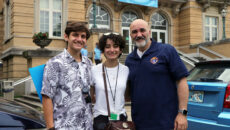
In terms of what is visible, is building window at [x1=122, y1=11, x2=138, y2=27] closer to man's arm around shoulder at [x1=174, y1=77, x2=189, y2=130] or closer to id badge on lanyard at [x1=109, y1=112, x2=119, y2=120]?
man's arm around shoulder at [x1=174, y1=77, x2=189, y2=130]

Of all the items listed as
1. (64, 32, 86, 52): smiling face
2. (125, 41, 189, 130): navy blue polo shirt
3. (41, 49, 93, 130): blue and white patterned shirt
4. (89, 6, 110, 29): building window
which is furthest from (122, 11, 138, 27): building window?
(41, 49, 93, 130): blue and white patterned shirt

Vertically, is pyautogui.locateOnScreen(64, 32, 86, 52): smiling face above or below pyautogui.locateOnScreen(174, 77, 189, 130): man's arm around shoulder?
above

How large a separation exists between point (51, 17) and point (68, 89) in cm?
1552

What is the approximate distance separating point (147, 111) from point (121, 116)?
0.89 feet

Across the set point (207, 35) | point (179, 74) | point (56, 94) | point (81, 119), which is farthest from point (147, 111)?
point (207, 35)

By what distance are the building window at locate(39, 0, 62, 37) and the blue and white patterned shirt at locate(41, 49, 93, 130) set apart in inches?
594

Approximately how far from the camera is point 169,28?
72.5 ft

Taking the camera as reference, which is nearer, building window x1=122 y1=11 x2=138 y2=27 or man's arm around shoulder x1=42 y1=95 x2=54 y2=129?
man's arm around shoulder x1=42 y1=95 x2=54 y2=129

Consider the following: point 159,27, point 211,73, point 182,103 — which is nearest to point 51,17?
point 159,27

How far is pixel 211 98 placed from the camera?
3.82m

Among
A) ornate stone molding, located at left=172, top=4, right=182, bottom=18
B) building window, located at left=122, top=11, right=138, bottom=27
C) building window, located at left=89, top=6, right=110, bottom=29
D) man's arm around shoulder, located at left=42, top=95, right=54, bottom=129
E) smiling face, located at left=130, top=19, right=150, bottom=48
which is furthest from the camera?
ornate stone molding, located at left=172, top=4, right=182, bottom=18

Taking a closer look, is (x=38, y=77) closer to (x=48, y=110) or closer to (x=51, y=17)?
(x=48, y=110)

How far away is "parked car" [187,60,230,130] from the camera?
3615mm

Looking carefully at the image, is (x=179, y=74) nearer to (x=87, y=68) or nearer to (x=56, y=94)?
(x=87, y=68)
